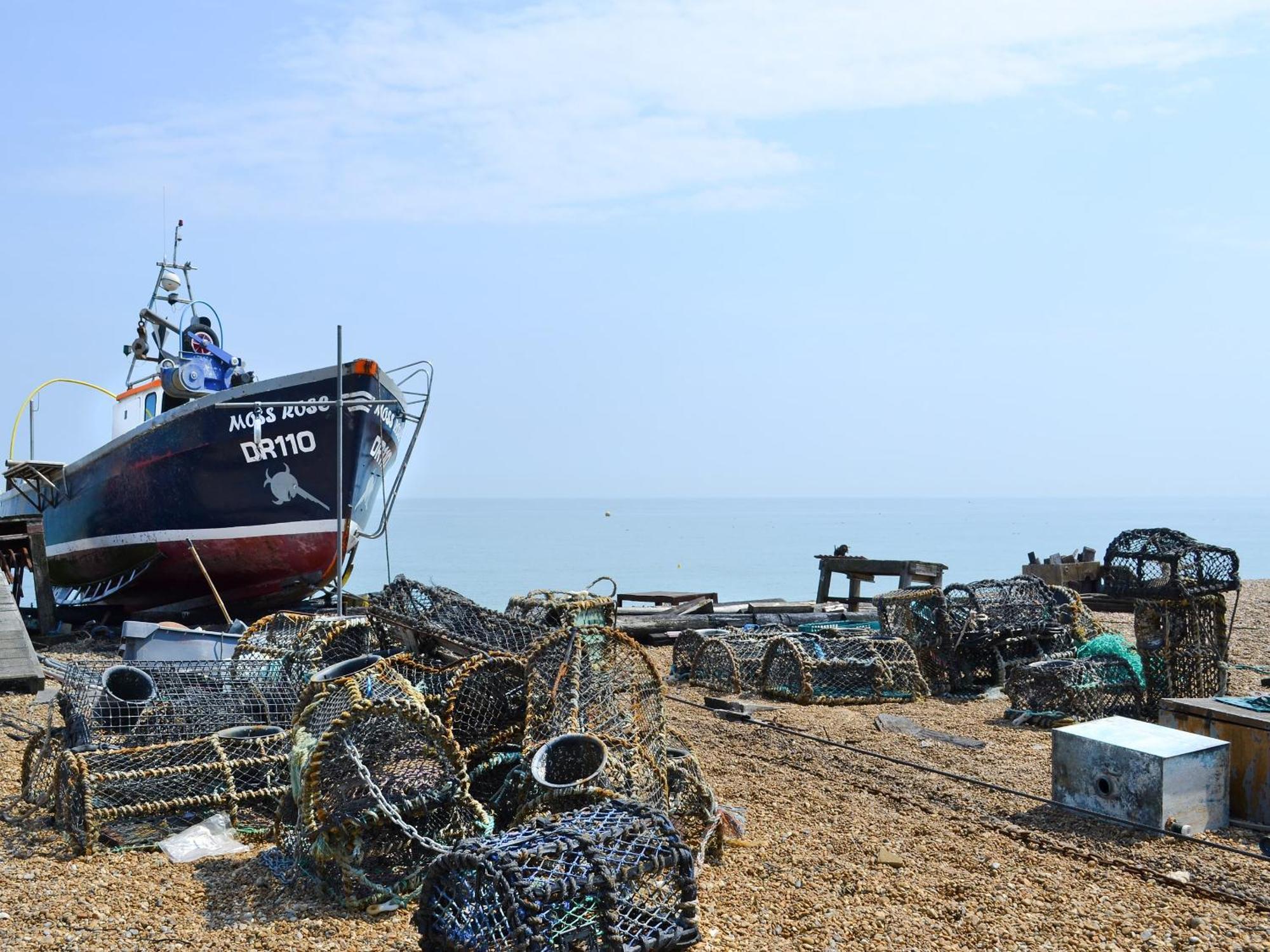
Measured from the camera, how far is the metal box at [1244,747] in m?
5.21

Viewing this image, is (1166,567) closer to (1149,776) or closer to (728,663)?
(1149,776)

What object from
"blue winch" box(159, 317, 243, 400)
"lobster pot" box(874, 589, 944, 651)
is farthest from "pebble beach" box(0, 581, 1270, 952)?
"blue winch" box(159, 317, 243, 400)

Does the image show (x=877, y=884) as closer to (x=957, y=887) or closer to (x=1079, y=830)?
(x=957, y=887)

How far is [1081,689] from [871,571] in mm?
6057

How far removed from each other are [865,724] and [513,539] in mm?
81746

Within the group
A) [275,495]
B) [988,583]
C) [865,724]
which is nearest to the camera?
[865,724]

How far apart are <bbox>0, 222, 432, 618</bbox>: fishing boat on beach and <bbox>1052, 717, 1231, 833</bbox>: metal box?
958cm

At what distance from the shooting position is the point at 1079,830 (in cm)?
512

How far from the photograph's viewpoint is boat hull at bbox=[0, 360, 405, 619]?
46.5 ft

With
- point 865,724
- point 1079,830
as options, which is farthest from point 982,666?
point 1079,830

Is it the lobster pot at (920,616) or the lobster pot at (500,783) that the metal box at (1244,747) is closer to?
the lobster pot at (500,783)

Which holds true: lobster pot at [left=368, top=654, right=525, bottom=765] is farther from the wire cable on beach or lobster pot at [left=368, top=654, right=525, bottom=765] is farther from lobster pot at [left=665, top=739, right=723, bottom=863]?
the wire cable on beach

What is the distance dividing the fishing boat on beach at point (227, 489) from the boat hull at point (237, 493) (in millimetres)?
19

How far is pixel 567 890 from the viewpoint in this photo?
324 cm
